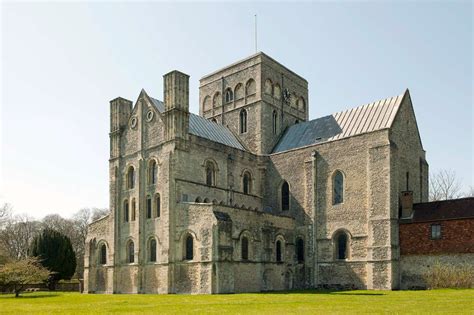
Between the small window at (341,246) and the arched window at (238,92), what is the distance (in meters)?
16.8

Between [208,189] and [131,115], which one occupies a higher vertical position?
[131,115]

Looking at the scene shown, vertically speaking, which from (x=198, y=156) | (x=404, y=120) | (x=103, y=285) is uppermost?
(x=404, y=120)

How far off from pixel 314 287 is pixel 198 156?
42.4 feet

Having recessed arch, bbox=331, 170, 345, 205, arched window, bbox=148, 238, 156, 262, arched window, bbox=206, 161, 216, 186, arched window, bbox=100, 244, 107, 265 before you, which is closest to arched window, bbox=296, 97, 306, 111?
recessed arch, bbox=331, 170, 345, 205

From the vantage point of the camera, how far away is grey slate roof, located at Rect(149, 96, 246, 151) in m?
39.9

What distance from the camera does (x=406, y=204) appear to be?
117 feet

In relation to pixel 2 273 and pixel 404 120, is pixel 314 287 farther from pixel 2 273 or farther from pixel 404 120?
pixel 2 273

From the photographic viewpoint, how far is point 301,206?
39.8 meters

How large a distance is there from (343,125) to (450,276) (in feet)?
47.3

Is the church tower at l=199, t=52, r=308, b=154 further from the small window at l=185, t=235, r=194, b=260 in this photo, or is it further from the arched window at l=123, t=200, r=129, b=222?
the small window at l=185, t=235, r=194, b=260

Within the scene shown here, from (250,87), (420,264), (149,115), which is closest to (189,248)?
(149,115)

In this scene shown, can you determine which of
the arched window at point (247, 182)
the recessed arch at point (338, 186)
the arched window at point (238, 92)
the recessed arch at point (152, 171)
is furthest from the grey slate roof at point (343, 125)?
the recessed arch at point (152, 171)

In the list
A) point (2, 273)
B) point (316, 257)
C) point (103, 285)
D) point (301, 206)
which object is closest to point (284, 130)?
point (301, 206)

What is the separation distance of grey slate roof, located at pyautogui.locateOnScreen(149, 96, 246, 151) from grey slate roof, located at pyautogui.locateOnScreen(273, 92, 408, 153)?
13.2ft
